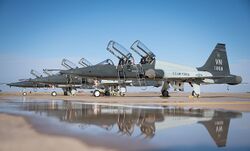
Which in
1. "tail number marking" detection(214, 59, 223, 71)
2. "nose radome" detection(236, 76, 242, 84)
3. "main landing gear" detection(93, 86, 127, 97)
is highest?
"tail number marking" detection(214, 59, 223, 71)

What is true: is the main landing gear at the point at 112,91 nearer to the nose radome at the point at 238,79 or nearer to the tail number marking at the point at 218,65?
the tail number marking at the point at 218,65

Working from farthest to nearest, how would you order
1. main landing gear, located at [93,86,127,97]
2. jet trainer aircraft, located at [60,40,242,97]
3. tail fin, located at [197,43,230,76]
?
main landing gear, located at [93,86,127,97] < tail fin, located at [197,43,230,76] < jet trainer aircraft, located at [60,40,242,97]

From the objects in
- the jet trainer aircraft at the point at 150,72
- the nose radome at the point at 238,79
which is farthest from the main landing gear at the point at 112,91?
the nose radome at the point at 238,79

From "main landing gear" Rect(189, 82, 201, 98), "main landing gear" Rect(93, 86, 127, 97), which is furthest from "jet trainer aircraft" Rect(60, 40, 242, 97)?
"main landing gear" Rect(93, 86, 127, 97)

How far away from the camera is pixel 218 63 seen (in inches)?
1120

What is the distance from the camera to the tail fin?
1100 inches

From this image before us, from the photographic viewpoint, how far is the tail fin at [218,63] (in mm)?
27938

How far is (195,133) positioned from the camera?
4.98 m

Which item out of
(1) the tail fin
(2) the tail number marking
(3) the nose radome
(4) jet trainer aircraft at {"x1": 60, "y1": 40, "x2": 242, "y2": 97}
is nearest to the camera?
(4) jet trainer aircraft at {"x1": 60, "y1": 40, "x2": 242, "y2": 97}

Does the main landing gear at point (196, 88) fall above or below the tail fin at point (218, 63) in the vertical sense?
below

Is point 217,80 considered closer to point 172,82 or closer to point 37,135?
point 172,82

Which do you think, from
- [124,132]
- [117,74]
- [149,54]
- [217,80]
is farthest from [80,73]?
[124,132]

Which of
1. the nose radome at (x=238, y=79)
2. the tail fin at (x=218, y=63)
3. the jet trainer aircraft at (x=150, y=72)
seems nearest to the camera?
the jet trainer aircraft at (x=150, y=72)

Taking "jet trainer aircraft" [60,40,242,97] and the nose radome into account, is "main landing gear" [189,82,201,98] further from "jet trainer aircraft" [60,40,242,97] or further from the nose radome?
the nose radome
